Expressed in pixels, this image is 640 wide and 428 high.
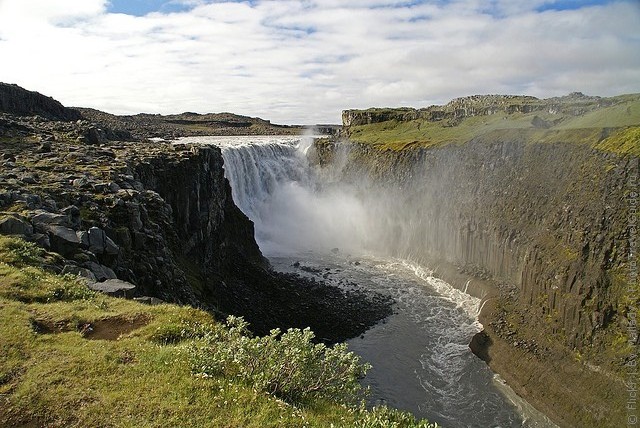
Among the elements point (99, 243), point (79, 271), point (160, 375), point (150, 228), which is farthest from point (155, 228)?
point (160, 375)

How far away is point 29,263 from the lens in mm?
16109

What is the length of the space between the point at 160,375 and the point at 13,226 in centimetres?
1221

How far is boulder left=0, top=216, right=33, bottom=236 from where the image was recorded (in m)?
17.7

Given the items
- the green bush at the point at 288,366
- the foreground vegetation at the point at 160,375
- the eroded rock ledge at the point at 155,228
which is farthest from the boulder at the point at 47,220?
the green bush at the point at 288,366

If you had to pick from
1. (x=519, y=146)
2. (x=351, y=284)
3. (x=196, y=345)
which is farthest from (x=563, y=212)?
(x=196, y=345)

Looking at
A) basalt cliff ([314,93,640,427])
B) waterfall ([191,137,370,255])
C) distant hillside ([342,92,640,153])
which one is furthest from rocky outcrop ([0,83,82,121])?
basalt cliff ([314,93,640,427])

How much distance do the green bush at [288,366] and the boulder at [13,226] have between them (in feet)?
39.0

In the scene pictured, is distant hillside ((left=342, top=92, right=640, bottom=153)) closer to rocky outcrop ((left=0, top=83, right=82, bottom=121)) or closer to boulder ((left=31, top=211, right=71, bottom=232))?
boulder ((left=31, top=211, right=71, bottom=232))

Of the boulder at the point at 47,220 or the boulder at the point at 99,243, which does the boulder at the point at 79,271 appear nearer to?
the boulder at the point at 99,243

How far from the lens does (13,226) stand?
17797 millimetres

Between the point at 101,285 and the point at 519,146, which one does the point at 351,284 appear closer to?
the point at 519,146

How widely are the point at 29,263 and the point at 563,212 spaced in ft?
137

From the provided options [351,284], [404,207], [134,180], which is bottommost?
[351,284]

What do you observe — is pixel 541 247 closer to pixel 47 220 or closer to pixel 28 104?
pixel 47 220
